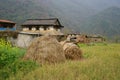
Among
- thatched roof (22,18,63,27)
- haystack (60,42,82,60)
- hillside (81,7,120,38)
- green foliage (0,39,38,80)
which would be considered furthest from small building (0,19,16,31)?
hillside (81,7,120,38)

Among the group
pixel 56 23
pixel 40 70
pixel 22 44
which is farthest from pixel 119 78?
pixel 56 23

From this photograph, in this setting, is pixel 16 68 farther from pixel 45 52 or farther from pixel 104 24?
pixel 104 24

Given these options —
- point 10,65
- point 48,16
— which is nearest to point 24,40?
point 10,65

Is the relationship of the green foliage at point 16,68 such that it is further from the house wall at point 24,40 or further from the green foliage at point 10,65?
the house wall at point 24,40

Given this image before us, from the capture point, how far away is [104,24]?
167m

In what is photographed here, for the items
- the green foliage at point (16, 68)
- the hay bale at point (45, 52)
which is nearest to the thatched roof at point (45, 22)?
the hay bale at point (45, 52)

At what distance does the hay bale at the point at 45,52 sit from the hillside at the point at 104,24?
12755 centimetres

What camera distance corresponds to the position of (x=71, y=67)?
11766 mm

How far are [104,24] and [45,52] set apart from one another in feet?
514

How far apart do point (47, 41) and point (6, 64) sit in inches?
148

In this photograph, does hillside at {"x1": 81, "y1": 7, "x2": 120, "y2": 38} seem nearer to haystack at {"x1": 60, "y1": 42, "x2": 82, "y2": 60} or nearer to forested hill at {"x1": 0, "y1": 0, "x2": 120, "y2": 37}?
forested hill at {"x1": 0, "y1": 0, "x2": 120, "y2": 37}

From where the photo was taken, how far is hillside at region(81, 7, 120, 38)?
150 metres

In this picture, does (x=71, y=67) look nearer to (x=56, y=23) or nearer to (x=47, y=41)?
(x=47, y=41)

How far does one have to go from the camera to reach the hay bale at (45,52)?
13414 mm
